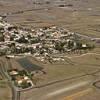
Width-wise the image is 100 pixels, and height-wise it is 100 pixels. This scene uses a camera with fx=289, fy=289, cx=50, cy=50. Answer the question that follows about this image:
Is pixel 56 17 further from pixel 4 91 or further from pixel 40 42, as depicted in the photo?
pixel 4 91

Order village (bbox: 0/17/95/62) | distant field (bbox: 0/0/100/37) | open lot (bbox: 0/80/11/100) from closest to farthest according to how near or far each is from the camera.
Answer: open lot (bbox: 0/80/11/100)
village (bbox: 0/17/95/62)
distant field (bbox: 0/0/100/37)

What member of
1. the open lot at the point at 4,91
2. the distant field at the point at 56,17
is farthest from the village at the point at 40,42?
the open lot at the point at 4,91

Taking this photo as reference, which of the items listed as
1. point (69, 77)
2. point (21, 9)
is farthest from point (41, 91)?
point (21, 9)

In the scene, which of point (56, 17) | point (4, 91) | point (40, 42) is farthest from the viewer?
point (56, 17)

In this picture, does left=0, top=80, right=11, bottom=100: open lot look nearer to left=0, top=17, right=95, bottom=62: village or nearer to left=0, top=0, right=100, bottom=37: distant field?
left=0, top=17, right=95, bottom=62: village

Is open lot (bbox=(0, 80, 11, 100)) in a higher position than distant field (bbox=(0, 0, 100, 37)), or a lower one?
lower

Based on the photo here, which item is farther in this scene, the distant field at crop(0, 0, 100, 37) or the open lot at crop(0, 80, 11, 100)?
the distant field at crop(0, 0, 100, 37)

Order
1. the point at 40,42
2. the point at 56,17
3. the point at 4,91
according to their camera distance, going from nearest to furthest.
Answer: the point at 4,91 → the point at 40,42 → the point at 56,17

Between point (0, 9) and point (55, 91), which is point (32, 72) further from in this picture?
point (0, 9)

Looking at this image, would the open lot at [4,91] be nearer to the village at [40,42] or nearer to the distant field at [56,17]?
the village at [40,42]

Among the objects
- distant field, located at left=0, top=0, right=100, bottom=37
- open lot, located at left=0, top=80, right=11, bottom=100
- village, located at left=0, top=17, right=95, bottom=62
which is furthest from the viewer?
distant field, located at left=0, top=0, right=100, bottom=37

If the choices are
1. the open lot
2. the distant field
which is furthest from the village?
the open lot

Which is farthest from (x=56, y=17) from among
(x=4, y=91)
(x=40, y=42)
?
(x=4, y=91)
